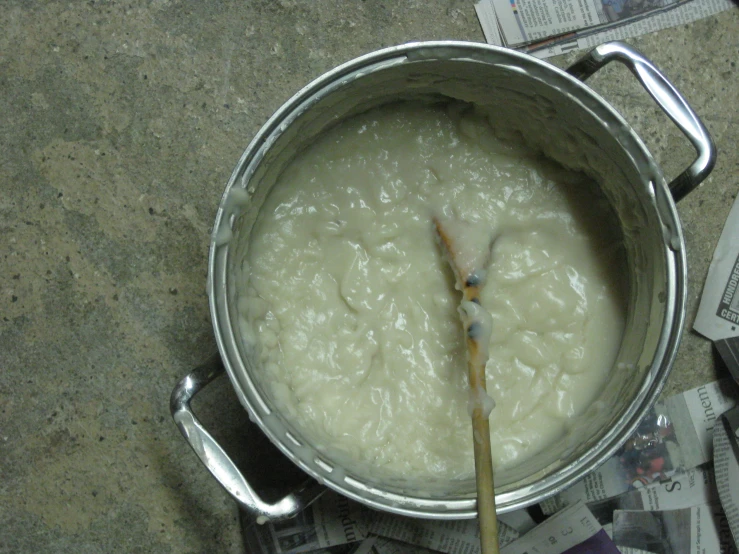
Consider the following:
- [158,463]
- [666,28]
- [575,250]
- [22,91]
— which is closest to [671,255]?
[575,250]

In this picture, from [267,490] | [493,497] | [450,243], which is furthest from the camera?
[267,490]

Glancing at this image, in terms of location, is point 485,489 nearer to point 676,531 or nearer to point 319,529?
point 319,529

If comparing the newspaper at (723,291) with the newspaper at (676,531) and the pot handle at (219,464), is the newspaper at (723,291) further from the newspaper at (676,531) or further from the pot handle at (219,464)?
the pot handle at (219,464)

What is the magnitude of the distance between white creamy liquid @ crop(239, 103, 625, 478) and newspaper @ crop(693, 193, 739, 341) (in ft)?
0.81

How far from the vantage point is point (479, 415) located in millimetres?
700

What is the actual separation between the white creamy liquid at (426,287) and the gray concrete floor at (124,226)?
0.65 feet

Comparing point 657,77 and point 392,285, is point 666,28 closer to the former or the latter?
point 657,77

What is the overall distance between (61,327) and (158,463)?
0.24 meters

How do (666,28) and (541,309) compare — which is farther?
(666,28)

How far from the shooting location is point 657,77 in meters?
0.70

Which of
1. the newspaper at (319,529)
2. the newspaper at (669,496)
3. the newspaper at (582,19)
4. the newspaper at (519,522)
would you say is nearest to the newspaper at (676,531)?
the newspaper at (669,496)

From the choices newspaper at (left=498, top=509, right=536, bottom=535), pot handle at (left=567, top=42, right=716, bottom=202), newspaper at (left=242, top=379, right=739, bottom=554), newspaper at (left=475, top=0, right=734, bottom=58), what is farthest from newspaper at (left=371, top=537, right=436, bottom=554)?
newspaper at (left=475, top=0, right=734, bottom=58)

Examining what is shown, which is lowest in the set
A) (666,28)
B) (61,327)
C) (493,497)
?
(61,327)

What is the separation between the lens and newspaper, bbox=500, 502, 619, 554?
0.93 metres
